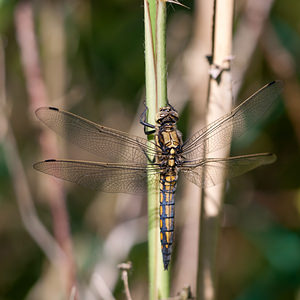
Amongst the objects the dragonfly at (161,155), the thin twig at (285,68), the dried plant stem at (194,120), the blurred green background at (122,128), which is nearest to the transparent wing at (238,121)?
the dragonfly at (161,155)

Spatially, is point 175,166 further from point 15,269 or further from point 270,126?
point 15,269

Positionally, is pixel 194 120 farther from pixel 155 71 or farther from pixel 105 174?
pixel 155 71

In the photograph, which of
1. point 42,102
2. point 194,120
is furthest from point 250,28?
point 42,102

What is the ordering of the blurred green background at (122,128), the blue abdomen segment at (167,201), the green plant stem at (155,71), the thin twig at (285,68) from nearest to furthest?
the green plant stem at (155,71) → the blue abdomen segment at (167,201) → the blurred green background at (122,128) → the thin twig at (285,68)

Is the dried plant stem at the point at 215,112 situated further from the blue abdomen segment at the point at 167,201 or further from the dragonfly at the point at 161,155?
the blue abdomen segment at the point at 167,201

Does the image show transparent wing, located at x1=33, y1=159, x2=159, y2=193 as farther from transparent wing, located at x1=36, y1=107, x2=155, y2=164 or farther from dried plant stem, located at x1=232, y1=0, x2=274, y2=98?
dried plant stem, located at x1=232, y1=0, x2=274, y2=98

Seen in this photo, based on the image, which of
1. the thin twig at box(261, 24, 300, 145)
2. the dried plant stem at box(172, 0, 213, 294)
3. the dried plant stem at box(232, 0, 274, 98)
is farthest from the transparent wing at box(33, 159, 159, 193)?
the thin twig at box(261, 24, 300, 145)

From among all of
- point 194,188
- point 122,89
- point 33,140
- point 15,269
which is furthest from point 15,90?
point 194,188
